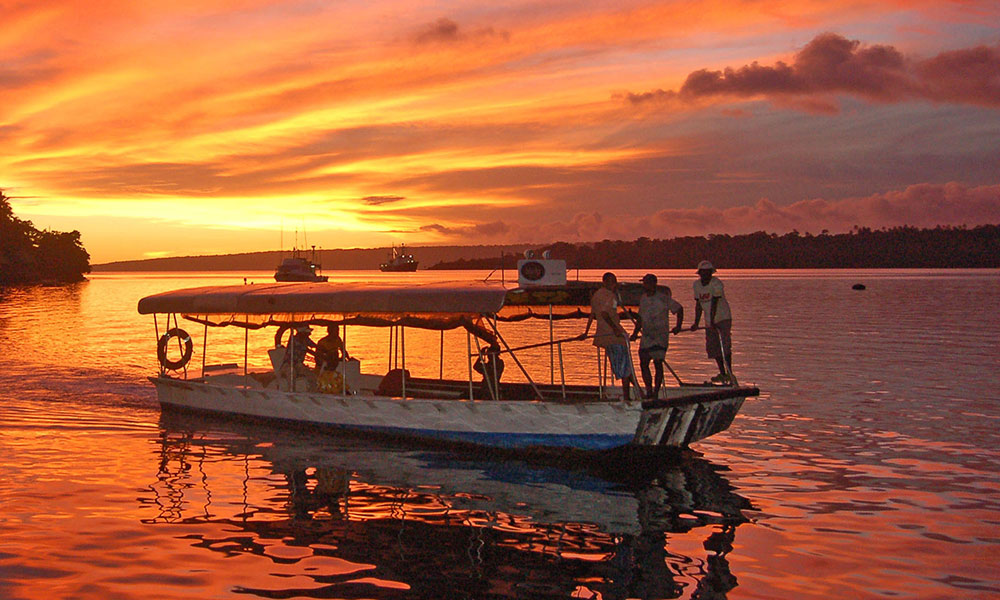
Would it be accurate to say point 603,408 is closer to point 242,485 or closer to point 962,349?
point 242,485

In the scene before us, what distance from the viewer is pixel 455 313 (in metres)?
18.6

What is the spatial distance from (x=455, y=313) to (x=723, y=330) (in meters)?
5.47

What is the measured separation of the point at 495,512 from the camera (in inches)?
575

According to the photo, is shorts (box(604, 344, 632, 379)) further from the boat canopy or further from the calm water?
the boat canopy

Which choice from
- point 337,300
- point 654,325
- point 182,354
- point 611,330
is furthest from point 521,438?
point 182,354

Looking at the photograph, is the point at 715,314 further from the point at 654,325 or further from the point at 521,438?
the point at 521,438

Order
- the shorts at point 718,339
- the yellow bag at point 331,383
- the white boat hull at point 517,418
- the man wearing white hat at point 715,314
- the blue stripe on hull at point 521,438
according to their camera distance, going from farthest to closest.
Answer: the yellow bag at point 331,383 → the shorts at point 718,339 → the man wearing white hat at point 715,314 → the blue stripe on hull at point 521,438 → the white boat hull at point 517,418

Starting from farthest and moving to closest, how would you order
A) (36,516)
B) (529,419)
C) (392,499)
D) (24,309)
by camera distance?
(24,309), (529,419), (392,499), (36,516)

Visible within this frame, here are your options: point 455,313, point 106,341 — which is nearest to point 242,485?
point 455,313

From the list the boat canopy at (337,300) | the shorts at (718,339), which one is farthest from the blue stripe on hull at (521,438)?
the shorts at (718,339)

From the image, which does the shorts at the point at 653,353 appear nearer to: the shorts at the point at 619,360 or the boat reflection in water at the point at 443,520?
the shorts at the point at 619,360

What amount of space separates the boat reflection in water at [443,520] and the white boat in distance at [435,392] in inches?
28.8

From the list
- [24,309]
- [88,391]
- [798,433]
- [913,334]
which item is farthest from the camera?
[24,309]

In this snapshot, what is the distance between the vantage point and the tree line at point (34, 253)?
14425 centimetres
